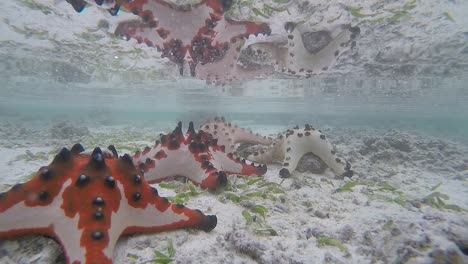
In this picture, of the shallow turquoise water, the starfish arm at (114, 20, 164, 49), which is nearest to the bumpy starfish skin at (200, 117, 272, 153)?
the starfish arm at (114, 20, 164, 49)

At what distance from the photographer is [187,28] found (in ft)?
17.6

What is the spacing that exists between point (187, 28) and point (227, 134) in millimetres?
2488

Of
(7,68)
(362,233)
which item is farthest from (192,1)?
(7,68)

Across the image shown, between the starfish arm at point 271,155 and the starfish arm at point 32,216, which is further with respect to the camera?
the starfish arm at point 271,155

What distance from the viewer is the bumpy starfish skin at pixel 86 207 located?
78.4 inches

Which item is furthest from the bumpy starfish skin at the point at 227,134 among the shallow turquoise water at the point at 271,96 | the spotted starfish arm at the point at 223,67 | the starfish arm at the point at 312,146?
the shallow turquoise water at the point at 271,96

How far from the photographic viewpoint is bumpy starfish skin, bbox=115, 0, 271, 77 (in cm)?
509

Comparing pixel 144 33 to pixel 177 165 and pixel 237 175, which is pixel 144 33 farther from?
pixel 237 175

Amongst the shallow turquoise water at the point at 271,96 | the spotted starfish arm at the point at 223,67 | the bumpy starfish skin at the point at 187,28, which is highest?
the bumpy starfish skin at the point at 187,28

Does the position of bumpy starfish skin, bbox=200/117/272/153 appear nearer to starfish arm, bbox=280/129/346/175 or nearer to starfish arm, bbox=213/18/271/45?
starfish arm, bbox=280/129/346/175

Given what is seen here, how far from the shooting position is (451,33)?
11430mm

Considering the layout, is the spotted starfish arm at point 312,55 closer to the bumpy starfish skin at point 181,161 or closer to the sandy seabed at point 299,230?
the sandy seabed at point 299,230

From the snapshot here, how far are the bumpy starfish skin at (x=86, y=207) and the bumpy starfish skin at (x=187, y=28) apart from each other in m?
3.58

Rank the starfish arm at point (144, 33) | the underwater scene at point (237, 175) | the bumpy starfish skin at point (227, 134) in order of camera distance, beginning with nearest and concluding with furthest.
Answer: the underwater scene at point (237, 175) < the starfish arm at point (144, 33) < the bumpy starfish skin at point (227, 134)
